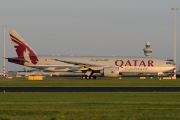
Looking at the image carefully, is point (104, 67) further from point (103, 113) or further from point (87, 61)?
point (103, 113)

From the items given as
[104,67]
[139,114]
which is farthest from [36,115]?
[104,67]

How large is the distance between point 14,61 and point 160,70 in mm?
23098

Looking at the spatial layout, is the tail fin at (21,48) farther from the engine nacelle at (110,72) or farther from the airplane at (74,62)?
the engine nacelle at (110,72)

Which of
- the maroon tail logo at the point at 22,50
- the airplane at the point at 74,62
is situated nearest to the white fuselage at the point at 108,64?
the airplane at the point at 74,62

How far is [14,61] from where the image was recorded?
7469 cm

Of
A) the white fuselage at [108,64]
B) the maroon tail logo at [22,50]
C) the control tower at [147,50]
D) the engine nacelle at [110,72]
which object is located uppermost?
the control tower at [147,50]

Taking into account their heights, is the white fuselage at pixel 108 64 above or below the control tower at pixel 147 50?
below

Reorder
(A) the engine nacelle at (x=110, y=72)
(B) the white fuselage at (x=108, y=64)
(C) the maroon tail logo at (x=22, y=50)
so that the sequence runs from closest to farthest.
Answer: (A) the engine nacelle at (x=110, y=72) → (C) the maroon tail logo at (x=22, y=50) → (B) the white fuselage at (x=108, y=64)

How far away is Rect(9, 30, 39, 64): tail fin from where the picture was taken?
74.7 metres

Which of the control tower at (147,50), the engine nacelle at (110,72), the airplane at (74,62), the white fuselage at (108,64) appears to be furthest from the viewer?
the control tower at (147,50)

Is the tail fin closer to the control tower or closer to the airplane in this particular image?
the airplane

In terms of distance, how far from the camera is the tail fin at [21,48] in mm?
74688

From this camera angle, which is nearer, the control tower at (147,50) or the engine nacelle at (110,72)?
the engine nacelle at (110,72)

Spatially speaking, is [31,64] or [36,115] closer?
[36,115]
